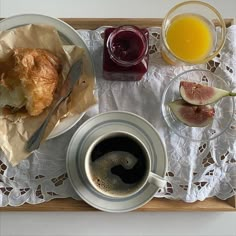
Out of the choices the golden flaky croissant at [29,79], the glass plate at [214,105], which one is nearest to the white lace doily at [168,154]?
the glass plate at [214,105]

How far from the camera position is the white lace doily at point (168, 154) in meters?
1.24

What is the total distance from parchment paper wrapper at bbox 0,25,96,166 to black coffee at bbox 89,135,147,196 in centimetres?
12

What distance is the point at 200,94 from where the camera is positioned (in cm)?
123

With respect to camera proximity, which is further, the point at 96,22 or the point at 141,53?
the point at 96,22

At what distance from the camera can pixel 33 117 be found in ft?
4.01

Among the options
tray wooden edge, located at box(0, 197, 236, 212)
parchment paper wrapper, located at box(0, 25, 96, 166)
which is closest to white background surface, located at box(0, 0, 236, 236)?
tray wooden edge, located at box(0, 197, 236, 212)

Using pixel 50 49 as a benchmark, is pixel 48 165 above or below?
below

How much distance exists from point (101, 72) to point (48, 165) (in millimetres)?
291

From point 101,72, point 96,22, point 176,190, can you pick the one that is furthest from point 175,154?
point 96,22

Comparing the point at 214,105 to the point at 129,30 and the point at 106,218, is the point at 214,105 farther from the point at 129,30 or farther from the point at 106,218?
the point at 106,218

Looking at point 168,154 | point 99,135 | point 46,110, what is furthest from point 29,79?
point 168,154

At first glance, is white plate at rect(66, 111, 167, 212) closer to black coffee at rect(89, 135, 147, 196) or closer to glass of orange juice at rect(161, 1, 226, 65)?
black coffee at rect(89, 135, 147, 196)

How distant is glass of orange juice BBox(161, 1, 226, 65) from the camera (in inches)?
48.6

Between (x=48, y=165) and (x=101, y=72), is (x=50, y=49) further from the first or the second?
(x=48, y=165)
